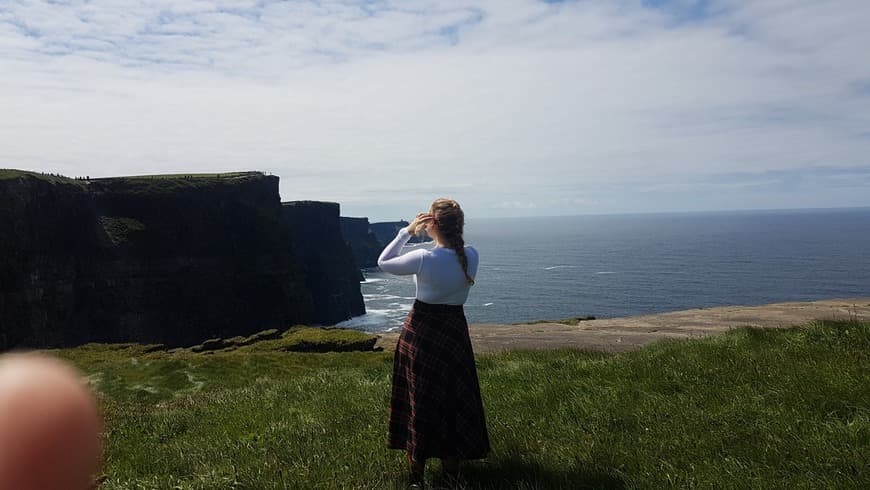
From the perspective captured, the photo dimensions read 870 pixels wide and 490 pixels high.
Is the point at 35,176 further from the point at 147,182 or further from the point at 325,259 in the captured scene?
the point at 325,259

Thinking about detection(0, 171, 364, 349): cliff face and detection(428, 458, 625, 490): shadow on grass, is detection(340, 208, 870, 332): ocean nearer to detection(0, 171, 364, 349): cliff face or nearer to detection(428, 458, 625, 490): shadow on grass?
detection(0, 171, 364, 349): cliff face

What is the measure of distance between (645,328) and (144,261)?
73.1 m

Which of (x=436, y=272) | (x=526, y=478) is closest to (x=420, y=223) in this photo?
(x=436, y=272)

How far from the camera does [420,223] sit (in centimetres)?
644

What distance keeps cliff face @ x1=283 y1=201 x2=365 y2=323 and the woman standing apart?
120 m

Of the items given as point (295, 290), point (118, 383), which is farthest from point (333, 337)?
point (295, 290)

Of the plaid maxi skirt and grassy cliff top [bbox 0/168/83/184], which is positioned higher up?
grassy cliff top [bbox 0/168/83/184]

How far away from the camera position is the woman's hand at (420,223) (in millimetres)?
6453

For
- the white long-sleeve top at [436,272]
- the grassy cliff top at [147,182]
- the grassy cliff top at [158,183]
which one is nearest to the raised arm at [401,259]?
the white long-sleeve top at [436,272]

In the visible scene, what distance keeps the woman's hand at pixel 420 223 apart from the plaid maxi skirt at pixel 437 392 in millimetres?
816

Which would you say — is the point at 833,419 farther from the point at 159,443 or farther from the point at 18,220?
the point at 18,220

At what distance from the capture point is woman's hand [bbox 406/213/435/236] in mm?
6453

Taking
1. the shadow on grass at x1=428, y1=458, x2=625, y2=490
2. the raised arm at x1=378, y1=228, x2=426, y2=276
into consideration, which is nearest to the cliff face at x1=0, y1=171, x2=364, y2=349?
the raised arm at x1=378, y1=228, x2=426, y2=276

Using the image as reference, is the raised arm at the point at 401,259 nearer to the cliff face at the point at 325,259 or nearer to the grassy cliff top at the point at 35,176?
the grassy cliff top at the point at 35,176
